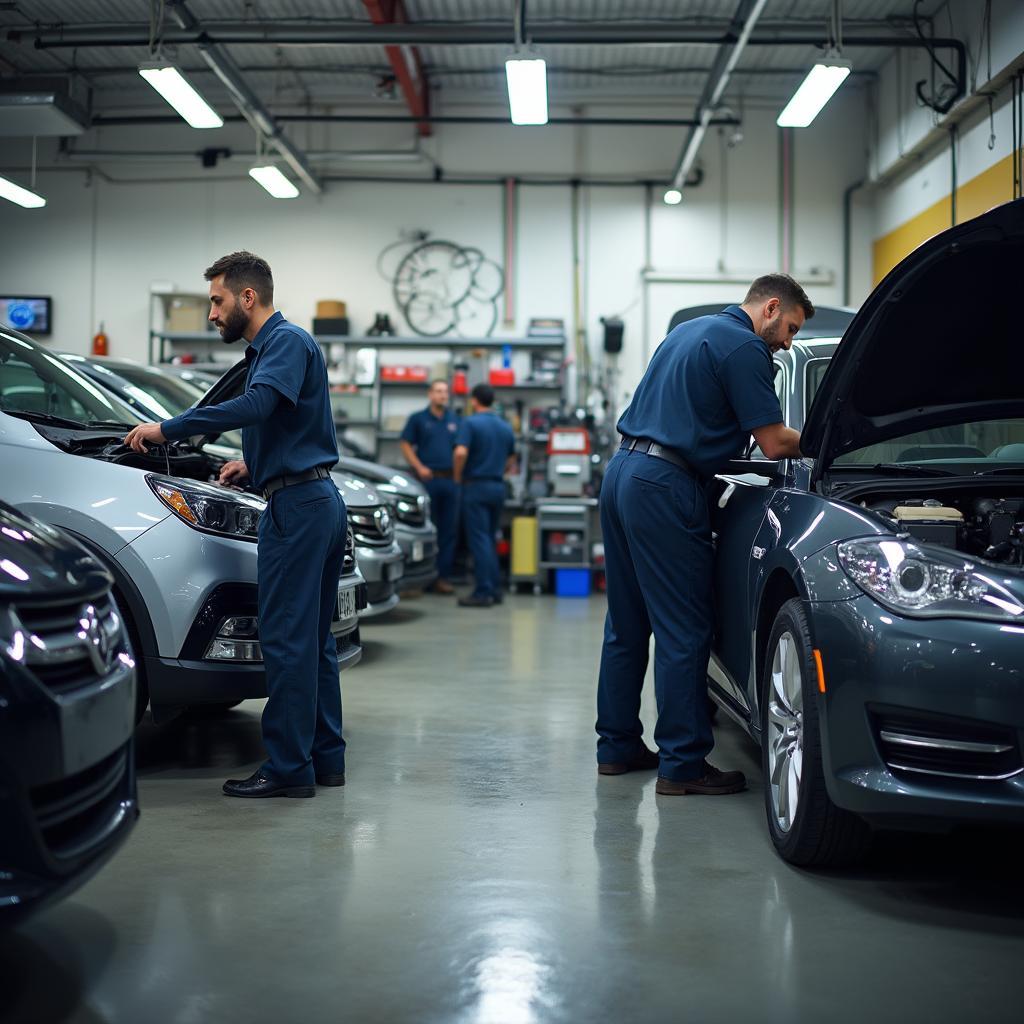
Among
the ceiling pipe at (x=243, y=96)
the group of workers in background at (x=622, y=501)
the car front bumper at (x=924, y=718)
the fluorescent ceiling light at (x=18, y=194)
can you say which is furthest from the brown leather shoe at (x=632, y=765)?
the fluorescent ceiling light at (x=18, y=194)

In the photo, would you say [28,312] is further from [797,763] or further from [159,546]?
[797,763]

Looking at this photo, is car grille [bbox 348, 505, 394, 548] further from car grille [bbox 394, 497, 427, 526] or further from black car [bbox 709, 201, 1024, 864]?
black car [bbox 709, 201, 1024, 864]

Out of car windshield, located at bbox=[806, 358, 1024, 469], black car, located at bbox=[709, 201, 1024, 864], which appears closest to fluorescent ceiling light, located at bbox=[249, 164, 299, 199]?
black car, located at bbox=[709, 201, 1024, 864]

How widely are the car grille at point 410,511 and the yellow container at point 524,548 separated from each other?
8.13 feet

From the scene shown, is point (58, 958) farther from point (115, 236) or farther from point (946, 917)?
point (115, 236)

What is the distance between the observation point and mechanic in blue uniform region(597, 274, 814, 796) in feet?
10.9

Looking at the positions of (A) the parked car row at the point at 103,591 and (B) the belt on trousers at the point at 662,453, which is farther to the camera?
(B) the belt on trousers at the point at 662,453

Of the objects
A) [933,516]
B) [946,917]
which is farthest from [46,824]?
[933,516]

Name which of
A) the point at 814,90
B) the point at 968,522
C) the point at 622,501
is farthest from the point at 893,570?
the point at 814,90

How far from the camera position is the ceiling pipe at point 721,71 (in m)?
7.87

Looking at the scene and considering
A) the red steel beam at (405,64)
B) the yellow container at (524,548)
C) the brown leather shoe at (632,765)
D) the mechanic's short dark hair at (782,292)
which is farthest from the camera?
the yellow container at (524,548)

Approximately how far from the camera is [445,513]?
9984 mm

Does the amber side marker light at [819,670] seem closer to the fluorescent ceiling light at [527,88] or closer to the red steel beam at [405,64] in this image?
the fluorescent ceiling light at [527,88]

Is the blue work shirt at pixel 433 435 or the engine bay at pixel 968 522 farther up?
the blue work shirt at pixel 433 435
